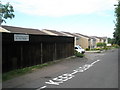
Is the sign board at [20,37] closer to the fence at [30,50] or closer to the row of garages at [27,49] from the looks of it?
the row of garages at [27,49]

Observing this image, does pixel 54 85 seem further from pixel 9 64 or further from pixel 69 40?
pixel 69 40

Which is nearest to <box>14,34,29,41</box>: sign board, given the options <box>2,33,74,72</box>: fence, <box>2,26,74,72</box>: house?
<box>2,26,74,72</box>: house

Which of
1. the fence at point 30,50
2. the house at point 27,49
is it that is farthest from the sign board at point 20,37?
the fence at point 30,50

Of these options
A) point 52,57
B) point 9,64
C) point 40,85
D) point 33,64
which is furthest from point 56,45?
point 40,85

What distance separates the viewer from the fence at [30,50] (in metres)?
15.1

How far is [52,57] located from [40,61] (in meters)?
3.24

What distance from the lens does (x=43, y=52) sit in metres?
21.1

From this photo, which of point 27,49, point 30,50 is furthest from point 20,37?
point 30,50

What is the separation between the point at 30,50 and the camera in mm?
18375

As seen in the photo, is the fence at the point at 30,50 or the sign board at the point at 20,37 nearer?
the fence at the point at 30,50

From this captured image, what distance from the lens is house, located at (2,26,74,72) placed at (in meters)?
15.1

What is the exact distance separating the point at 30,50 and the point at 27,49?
1.76ft

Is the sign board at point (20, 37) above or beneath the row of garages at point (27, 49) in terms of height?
above

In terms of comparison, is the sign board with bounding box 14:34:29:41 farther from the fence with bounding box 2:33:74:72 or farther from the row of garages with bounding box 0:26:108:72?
the fence with bounding box 2:33:74:72
